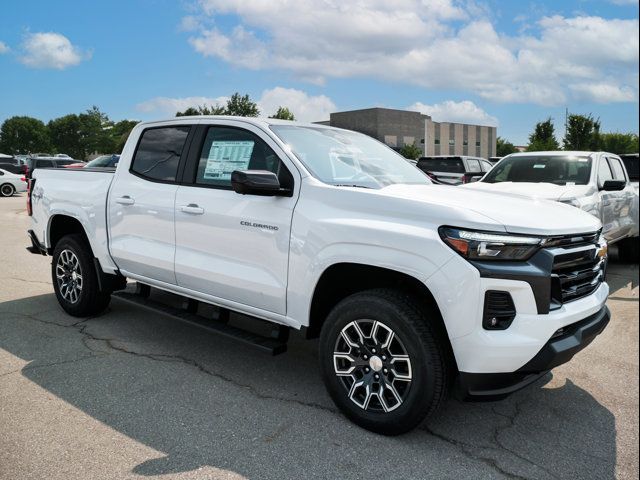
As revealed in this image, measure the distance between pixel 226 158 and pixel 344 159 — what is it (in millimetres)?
910

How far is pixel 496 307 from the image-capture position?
9.68 feet

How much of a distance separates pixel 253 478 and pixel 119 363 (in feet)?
6.69

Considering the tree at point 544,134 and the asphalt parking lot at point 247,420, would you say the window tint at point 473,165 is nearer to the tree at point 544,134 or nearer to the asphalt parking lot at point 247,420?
the asphalt parking lot at point 247,420

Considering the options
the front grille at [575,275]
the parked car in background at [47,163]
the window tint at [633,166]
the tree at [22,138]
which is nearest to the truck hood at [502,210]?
the front grille at [575,275]

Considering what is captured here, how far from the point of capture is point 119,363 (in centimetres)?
452

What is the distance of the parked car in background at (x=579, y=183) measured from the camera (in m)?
7.25

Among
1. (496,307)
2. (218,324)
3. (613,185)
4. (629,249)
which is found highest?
(613,185)

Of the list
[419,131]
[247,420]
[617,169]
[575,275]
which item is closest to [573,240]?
[575,275]

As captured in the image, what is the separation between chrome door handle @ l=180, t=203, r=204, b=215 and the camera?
4220mm

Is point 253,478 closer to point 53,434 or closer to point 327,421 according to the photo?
point 327,421

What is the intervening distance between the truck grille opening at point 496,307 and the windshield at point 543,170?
5.44 m

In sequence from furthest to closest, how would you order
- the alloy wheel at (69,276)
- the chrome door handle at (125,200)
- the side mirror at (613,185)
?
1. the side mirror at (613,185)
2. the alloy wheel at (69,276)
3. the chrome door handle at (125,200)

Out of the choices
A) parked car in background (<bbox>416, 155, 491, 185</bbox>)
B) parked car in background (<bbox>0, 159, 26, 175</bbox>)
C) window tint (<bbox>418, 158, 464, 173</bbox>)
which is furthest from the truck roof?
parked car in background (<bbox>0, 159, 26, 175</bbox>)

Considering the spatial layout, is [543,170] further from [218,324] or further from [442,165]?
[442,165]
